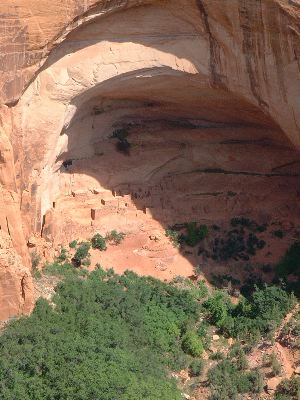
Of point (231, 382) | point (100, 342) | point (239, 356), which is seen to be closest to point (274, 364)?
point (239, 356)

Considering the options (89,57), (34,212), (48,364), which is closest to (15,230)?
(34,212)

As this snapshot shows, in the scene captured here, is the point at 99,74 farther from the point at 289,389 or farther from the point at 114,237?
the point at 289,389

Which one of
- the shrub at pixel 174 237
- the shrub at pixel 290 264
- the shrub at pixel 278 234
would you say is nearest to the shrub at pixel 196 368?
the shrub at pixel 290 264

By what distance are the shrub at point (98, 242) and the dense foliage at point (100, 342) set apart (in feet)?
3.70

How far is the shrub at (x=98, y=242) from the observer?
24.5m

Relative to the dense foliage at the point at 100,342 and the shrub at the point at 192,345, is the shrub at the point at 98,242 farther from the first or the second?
the shrub at the point at 192,345

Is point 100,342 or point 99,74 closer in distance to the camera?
point 100,342

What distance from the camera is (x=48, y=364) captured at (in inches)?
763

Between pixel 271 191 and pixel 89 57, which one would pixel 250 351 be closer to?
pixel 271 191

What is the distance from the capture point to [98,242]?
2447 cm

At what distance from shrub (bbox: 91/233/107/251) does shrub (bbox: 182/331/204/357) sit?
414 centimetres

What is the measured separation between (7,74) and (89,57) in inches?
111

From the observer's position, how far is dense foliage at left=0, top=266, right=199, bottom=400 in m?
19.1

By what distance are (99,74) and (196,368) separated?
27.9 ft
